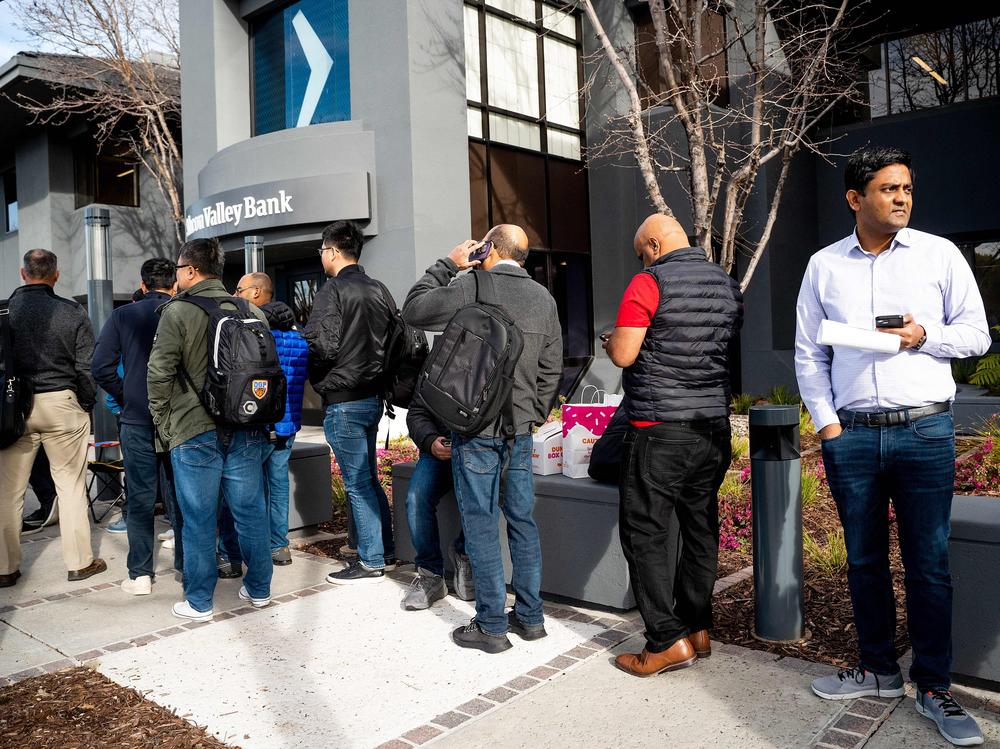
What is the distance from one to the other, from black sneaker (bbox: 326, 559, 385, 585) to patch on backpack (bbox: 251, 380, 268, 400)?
1446 mm

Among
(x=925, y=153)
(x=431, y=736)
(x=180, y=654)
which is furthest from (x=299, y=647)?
(x=925, y=153)

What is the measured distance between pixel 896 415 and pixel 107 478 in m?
7.76

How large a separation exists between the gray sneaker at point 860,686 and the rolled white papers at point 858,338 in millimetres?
1399

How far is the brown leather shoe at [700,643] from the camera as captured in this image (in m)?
4.02

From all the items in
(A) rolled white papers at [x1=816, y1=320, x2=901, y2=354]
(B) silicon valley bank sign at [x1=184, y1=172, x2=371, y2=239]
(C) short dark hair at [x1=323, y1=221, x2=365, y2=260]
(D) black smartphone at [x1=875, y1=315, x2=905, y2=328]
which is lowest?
(A) rolled white papers at [x1=816, y1=320, x2=901, y2=354]

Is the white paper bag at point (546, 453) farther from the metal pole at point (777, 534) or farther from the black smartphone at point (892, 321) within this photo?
the black smartphone at point (892, 321)

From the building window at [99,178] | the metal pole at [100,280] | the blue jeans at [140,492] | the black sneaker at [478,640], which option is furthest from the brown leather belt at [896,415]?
the building window at [99,178]

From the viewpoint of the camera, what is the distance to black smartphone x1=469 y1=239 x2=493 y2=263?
4254 millimetres

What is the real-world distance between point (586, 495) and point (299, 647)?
1.72 meters

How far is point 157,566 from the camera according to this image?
6168 mm

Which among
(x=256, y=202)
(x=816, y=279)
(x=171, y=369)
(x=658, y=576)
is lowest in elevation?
(x=658, y=576)

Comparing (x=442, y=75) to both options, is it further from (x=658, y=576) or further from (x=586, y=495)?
(x=658, y=576)

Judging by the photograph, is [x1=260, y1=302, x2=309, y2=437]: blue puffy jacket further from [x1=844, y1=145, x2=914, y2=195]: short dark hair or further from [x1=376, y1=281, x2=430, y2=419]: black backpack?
[x1=844, y1=145, x2=914, y2=195]: short dark hair

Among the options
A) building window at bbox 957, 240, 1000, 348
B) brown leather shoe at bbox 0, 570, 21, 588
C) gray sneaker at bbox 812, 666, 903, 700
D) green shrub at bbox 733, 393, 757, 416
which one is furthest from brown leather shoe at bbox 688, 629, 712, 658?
building window at bbox 957, 240, 1000, 348
